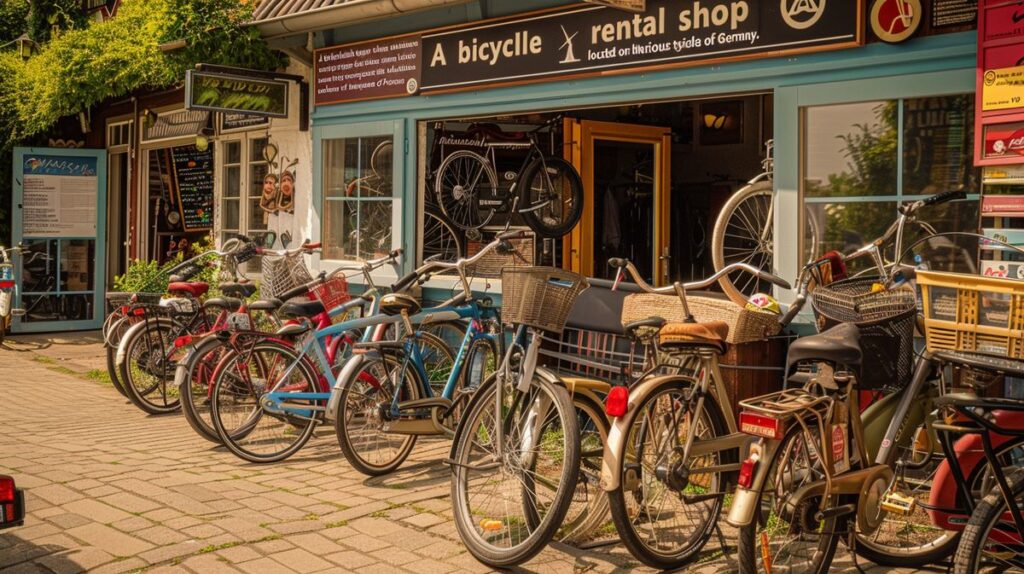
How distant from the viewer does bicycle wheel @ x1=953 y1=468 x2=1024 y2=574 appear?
3.42 metres

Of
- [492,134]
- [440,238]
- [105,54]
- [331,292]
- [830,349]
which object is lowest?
[830,349]

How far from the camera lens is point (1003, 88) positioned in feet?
16.9

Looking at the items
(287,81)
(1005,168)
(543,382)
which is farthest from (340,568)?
(287,81)

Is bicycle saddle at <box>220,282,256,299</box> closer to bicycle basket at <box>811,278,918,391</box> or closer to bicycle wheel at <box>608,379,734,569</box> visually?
bicycle wheel at <box>608,379,734,569</box>

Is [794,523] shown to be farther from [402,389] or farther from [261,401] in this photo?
[261,401]

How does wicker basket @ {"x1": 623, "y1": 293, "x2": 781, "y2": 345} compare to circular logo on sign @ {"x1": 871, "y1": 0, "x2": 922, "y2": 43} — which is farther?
circular logo on sign @ {"x1": 871, "y1": 0, "x2": 922, "y2": 43}

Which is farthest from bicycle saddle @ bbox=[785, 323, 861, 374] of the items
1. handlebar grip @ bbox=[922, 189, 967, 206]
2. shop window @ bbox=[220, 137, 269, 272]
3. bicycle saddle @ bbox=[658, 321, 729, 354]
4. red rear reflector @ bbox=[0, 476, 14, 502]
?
shop window @ bbox=[220, 137, 269, 272]

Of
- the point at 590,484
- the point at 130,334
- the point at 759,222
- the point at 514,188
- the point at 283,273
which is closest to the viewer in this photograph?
the point at 590,484

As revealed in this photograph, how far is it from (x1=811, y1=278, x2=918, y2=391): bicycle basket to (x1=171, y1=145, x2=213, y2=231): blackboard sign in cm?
942

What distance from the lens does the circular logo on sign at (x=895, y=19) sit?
554 centimetres

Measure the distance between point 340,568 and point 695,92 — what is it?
376cm

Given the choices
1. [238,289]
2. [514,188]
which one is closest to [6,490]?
A: [238,289]

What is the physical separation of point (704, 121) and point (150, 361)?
6.36m

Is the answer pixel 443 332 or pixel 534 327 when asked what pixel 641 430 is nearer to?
pixel 534 327
